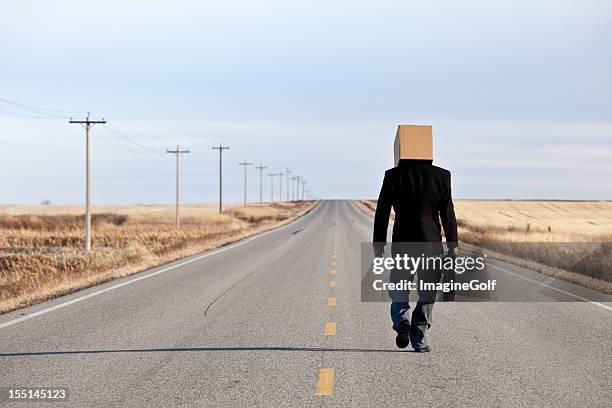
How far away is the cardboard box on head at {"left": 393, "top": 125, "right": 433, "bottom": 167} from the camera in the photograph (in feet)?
Answer: 24.8

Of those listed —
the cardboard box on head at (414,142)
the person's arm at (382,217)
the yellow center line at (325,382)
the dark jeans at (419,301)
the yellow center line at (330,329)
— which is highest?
the cardboard box on head at (414,142)

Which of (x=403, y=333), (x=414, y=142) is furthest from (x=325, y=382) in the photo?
(x=414, y=142)

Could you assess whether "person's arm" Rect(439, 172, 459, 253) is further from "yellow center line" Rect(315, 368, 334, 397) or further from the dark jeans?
"yellow center line" Rect(315, 368, 334, 397)

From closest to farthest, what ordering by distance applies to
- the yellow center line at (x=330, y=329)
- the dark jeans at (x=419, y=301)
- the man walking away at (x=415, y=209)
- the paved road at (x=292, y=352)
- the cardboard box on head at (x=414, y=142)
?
the paved road at (x=292, y=352) → the cardboard box on head at (x=414, y=142) → the man walking away at (x=415, y=209) → the dark jeans at (x=419, y=301) → the yellow center line at (x=330, y=329)

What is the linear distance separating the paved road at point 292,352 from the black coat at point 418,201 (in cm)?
129

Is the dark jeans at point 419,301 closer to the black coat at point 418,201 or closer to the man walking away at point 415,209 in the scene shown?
the man walking away at point 415,209

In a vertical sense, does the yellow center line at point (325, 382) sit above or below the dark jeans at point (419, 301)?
below

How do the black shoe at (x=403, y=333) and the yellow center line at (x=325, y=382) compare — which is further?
the black shoe at (x=403, y=333)

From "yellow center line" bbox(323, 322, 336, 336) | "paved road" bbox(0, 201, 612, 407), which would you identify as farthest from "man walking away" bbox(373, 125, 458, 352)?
"yellow center line" bbox(323, 322, 336, 336)

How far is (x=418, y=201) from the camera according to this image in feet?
26.3

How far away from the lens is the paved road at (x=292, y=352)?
21.9 ft

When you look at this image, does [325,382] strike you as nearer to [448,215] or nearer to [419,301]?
[419,301]

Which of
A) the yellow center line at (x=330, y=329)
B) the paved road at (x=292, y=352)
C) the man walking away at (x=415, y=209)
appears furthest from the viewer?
the yellow center line at (x=330, y=329)

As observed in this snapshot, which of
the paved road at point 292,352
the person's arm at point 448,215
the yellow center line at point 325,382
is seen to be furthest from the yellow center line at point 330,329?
the person's arm at point 448,215
